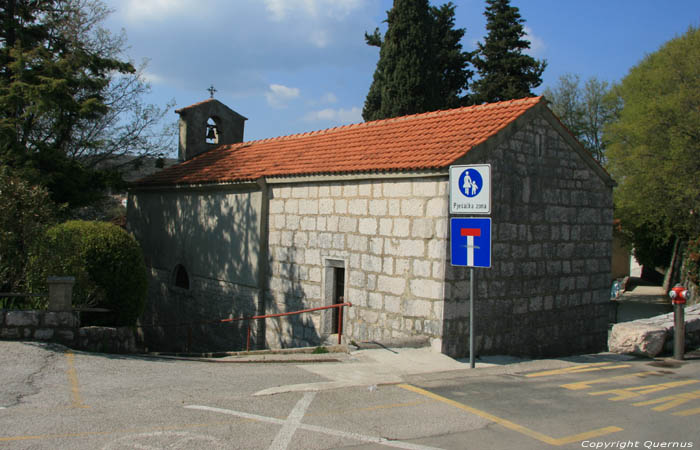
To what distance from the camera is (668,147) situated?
26.8 meters

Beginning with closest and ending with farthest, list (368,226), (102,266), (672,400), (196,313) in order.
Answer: (672,400) < (368,226) < (102,266) < (196,313)

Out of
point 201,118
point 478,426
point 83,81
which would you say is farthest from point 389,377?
point 201,118

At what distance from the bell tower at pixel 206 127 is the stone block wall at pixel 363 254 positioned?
7.84m

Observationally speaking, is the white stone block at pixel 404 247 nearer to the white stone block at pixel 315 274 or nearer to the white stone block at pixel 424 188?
the white stone block at pixel 424 188

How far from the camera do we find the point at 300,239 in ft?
42.4

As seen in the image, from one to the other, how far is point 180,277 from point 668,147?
22.5 m

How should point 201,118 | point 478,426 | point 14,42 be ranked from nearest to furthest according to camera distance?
point 478,426
point 14,42
point 201,118

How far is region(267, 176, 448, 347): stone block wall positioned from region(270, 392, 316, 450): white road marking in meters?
3.84

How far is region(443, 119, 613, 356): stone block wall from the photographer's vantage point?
10.4 metres

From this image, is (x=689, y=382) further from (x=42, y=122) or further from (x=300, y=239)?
(x=42, y=122)

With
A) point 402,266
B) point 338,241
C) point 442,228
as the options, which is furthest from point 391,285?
point 338,241

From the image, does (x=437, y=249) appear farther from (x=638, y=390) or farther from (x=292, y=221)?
(x=292, y=221)

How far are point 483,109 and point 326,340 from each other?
588 centimetres

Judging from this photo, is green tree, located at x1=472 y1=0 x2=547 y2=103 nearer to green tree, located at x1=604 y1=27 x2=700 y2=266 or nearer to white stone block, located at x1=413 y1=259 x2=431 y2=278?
green tree, located at x1=604 y1=27 x2=700 y2=266
